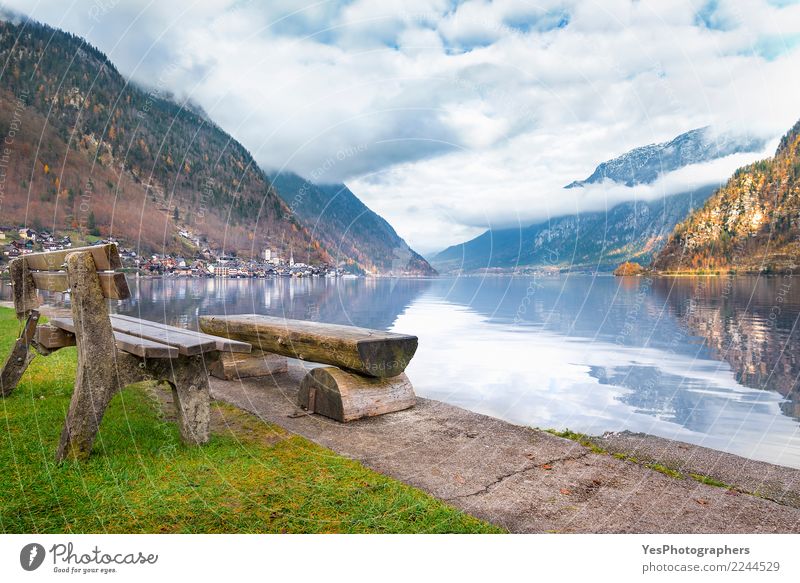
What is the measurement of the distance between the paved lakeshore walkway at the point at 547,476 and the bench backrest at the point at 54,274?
2.51m

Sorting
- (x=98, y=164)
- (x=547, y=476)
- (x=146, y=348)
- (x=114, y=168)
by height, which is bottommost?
(x=547, y=476)

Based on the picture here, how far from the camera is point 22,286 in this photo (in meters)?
6.51

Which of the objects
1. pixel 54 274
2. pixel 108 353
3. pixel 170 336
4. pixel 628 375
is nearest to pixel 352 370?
pixel 170 336

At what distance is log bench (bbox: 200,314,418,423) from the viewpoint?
6.38 m

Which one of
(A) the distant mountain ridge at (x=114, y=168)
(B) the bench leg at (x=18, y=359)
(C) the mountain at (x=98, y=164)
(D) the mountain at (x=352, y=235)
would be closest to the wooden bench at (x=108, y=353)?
(B) the bench leg at (x=18, y=359)

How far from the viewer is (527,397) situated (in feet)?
36.4

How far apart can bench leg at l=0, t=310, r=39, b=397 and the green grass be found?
0.93 metres

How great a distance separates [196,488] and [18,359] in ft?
13.9

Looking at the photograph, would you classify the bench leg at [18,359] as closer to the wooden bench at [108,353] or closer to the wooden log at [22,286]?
the wooden log at [22,286]

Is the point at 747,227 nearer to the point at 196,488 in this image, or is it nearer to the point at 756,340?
the point at 756,340

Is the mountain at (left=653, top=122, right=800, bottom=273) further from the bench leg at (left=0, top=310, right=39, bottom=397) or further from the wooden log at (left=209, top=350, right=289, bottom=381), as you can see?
the bench leg at (left=0, top=310, right=39, bottom=397)

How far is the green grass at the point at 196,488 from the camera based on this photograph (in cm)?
354

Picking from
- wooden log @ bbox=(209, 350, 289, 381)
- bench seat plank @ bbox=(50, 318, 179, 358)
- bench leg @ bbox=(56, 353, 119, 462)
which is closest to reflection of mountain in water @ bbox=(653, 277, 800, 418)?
wooden log @ bbox=(209, 350, 289, 381)
